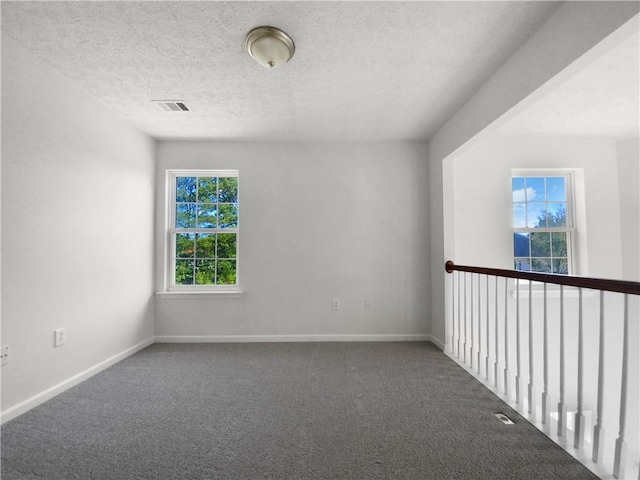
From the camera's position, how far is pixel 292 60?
205 centimetres

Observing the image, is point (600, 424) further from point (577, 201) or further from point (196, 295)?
point (196, 295)

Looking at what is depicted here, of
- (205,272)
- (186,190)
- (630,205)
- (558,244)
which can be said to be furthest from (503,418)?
(186,190)

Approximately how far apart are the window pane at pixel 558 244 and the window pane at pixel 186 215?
14.3 ft

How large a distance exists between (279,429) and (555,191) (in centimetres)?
406

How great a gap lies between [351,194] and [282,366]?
6.63ft

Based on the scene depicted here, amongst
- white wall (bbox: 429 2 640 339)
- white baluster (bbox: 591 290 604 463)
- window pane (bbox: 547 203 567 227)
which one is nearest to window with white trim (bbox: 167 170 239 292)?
white wall (bbox: 429 2 640 339)

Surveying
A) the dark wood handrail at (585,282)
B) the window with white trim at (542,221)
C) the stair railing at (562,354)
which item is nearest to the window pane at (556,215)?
the window with white trim at (542,221)

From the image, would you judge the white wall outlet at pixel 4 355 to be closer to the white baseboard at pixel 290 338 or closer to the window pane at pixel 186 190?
the white baseboard at pixel 290 338

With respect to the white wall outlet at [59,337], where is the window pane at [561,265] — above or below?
above

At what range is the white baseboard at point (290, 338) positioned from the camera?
349 centimetres

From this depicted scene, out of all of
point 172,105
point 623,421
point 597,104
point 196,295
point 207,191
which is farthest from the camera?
point 207,191

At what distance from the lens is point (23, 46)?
193cm

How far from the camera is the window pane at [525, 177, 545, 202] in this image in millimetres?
3696

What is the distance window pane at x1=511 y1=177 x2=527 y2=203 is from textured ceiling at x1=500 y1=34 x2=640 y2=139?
0.56 m
